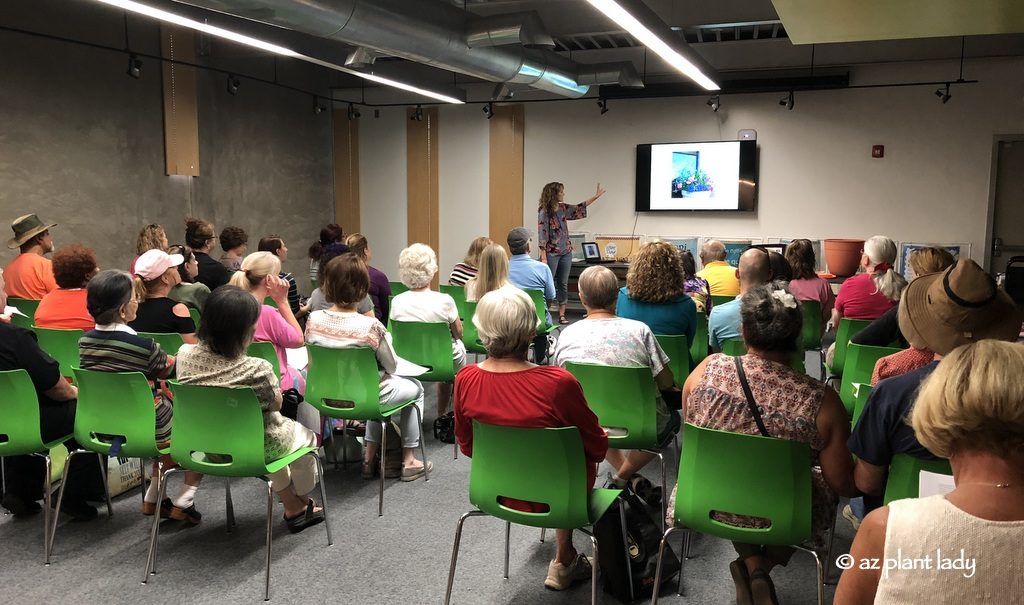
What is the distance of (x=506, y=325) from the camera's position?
2.62m

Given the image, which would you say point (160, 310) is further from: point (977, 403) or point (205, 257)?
point (977, 403)

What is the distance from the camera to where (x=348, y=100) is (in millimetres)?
11898

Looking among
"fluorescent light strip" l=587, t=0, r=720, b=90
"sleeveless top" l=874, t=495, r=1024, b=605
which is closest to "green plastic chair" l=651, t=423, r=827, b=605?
"sleeveless top" l=874, t=495, r=1024, b=605

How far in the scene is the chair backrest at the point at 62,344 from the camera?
3988 mm

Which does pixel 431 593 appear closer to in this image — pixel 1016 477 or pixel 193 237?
pixel 1016 477

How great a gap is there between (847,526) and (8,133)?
775 centimetres

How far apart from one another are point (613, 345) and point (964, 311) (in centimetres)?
150

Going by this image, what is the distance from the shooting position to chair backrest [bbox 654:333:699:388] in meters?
3.97

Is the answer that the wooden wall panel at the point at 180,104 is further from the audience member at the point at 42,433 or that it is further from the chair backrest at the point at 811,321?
the chair backrest at the point at 811,321

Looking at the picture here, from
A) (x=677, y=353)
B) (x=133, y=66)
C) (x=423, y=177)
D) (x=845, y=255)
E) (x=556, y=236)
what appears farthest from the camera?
(x=423, y=177)

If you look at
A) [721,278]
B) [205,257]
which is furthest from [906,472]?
[205,257]

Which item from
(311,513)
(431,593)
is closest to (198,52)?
(311,513)

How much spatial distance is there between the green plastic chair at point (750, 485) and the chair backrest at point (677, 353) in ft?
5.25

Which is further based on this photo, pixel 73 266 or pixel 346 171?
pixel 346 171
